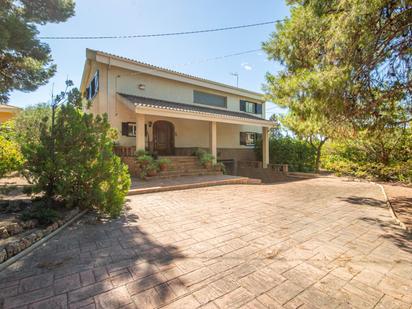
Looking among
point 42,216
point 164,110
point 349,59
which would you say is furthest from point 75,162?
point 349,59

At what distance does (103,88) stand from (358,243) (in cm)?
1163

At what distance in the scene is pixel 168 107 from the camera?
1072 centimetres

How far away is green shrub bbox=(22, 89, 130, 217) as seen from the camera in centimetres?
426

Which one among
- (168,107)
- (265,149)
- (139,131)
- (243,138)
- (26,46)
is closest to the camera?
(26,46)

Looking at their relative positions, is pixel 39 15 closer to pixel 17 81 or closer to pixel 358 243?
pixel 17 81

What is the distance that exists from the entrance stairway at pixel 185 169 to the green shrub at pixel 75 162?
174 inches

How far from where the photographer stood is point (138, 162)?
905 cm

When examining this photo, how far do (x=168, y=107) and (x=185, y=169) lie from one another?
325 cm

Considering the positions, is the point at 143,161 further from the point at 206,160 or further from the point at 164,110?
the point at 206,160

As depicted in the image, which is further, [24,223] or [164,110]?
[164,110]

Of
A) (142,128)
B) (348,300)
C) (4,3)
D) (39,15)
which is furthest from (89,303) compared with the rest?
(39,15)

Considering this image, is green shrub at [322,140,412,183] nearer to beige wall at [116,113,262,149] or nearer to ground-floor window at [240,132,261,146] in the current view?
ground-floor window at [240,132,261,146]

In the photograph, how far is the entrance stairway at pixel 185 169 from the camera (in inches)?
376

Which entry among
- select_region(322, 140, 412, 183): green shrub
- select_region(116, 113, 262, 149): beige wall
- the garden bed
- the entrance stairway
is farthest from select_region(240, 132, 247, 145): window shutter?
the garden bed
